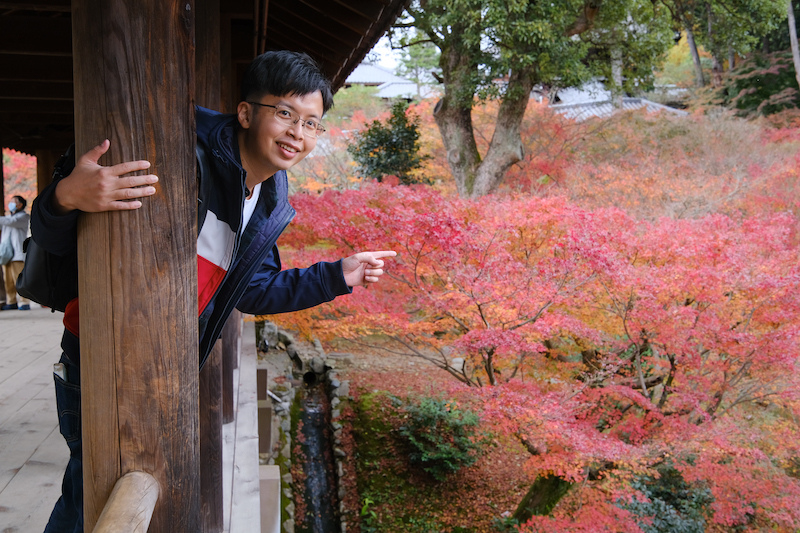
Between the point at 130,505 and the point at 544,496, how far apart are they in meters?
5.73

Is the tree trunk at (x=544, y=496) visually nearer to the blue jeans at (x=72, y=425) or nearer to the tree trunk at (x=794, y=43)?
the blue jeans at (x=72, y=425)

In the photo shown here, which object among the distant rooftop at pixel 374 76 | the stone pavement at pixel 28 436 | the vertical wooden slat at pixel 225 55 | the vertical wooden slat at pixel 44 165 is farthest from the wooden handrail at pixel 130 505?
the distant rooftop at pixel 374 76

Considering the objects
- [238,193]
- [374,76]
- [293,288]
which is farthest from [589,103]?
[238,193]

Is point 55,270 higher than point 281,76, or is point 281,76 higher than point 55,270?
point 281,76

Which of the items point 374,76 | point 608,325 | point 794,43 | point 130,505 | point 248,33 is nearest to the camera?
point 130,505

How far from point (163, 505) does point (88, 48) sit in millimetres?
879

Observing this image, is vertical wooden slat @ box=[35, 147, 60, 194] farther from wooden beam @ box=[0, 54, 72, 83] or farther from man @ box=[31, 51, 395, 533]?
man @ box=[31, 51, 395, 533]

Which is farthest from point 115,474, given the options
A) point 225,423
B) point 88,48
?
point 225,423

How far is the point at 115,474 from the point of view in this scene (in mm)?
1202

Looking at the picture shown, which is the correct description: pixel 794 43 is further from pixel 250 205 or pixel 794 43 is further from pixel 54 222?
pixel 54 222

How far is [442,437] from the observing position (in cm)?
735

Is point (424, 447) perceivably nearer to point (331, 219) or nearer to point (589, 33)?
point (331, 219)

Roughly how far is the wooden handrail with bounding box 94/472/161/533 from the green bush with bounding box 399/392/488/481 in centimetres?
602

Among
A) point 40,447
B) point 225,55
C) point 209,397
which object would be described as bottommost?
point 40,447
